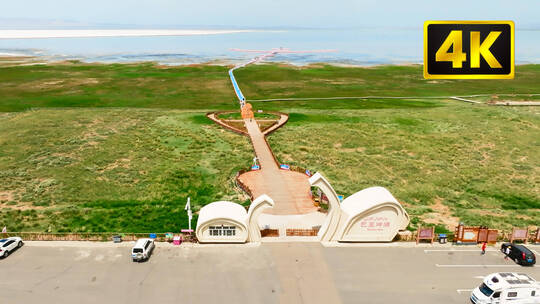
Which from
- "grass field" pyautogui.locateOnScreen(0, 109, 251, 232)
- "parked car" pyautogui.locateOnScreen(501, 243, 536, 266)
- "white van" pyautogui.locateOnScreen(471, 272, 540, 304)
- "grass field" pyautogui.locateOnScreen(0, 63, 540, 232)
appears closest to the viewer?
"white van" pyautogui.locateOnScreen(471, 272, 540, 304)

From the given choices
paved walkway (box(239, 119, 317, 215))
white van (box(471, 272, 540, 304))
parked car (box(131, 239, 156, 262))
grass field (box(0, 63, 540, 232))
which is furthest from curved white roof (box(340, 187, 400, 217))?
parked car (box(131, 239, 156, 262))

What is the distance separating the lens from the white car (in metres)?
29.7

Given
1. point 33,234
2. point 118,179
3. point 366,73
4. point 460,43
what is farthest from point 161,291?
point 366,73

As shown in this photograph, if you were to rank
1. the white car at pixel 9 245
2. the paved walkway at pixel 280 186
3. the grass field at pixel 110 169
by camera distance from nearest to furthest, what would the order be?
1. the white car at pixel 9 245
2. the grass field at pixel 110 169
3. the paved walkway at pixel 280 186

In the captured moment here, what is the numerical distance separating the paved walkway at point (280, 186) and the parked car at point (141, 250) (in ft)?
44.0

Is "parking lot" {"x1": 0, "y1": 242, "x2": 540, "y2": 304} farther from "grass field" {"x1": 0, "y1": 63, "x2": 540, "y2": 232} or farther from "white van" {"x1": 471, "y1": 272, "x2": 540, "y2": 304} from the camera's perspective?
"grass field" {"x1": 0, "y1": 63, "x2": 540, "y2": 232}

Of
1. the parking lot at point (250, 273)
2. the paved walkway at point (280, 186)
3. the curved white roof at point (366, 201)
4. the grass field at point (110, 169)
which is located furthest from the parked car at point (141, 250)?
the curved white roof at point (366, 201)

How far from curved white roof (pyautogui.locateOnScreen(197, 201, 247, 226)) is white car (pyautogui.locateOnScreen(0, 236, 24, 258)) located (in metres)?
15.9

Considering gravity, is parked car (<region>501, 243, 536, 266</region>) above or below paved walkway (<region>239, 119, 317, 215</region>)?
below

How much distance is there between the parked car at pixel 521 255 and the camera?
29109 millimetres

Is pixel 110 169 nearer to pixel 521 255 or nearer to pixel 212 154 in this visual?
pixel 212 154

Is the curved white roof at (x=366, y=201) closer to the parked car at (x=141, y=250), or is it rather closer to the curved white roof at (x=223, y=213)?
the curved white roof at (x=223, y=213)

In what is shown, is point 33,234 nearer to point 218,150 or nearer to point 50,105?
point 218,150

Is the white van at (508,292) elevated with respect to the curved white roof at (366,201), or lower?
lower
